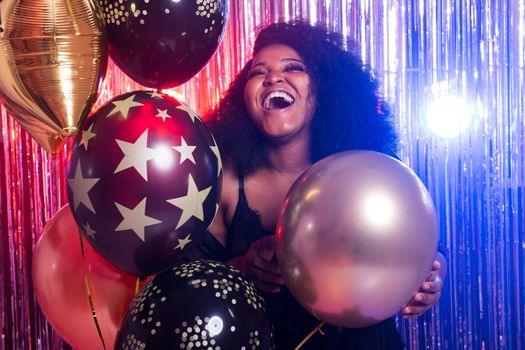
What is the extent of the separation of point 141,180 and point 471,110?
1.56 m

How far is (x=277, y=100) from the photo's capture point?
139 centimetres

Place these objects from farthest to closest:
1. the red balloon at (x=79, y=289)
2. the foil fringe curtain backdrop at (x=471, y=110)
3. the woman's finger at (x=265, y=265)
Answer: the foil fringe curtain backdrop at (x=471, y=110) → the woman's finger at (x=265, y=265) → the red balloon at (x=79, y=289)

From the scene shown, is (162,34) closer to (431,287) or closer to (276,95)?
(276,95)

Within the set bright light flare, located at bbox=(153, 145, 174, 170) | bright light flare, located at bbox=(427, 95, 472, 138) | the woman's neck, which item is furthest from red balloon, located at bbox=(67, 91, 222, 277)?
bright light flare, located at bbox=(427, 95, 472, 138)

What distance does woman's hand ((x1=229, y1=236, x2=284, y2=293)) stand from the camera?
120 cm

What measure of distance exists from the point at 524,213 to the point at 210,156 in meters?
1.58

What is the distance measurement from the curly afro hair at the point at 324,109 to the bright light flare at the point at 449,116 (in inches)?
20.8

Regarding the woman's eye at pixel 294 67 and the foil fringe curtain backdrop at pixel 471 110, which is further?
the foil fringe curtain backdrop at pixel 471 110

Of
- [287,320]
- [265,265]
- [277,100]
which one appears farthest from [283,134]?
[287,320]

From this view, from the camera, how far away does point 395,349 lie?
130 cm

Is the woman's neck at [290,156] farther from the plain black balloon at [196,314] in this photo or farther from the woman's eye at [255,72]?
the plain black balloon at [196,314]

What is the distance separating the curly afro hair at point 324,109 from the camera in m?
1.49

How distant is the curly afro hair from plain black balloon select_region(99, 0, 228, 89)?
44 cm

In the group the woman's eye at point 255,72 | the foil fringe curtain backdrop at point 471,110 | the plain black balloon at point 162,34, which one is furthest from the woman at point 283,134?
the foil fringe curtain backdrop at point 471,110
